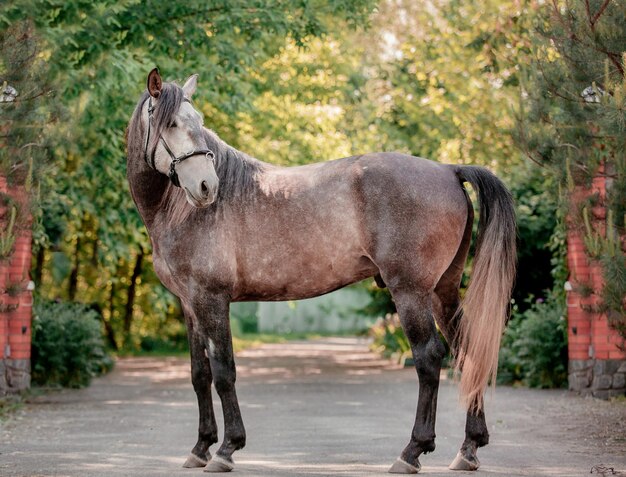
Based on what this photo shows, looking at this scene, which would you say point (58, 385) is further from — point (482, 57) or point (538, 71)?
point (482, 57)

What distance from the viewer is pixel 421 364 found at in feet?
21.6

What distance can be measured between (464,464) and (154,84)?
10.4 feet

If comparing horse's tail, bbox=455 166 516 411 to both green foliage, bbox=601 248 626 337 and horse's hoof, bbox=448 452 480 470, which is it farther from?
green foliage, bbox=601 248 626 337

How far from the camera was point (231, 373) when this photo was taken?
6.81 m

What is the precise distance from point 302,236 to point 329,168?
510 millimetres

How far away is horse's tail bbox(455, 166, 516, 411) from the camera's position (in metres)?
6.63

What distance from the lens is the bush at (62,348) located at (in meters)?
14.3

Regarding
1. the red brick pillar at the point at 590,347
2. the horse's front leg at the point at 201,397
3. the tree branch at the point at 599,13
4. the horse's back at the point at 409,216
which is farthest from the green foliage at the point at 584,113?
the red brick pillar at the point at 590,347

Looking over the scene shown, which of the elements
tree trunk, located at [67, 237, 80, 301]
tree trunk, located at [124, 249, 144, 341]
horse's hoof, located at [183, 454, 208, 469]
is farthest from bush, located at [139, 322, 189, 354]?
horse's hoof, located at [183, 454, 208, 469]

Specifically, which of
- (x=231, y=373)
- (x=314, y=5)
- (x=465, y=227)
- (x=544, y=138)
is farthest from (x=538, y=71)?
(x=314, y=5)

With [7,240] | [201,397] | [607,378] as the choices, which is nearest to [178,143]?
[201,397]

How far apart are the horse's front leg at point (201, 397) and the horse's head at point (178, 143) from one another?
97cm

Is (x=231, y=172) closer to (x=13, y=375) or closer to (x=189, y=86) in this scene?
(x=189, y=86)

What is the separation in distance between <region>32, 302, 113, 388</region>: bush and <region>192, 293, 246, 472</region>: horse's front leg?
25.6 feet
